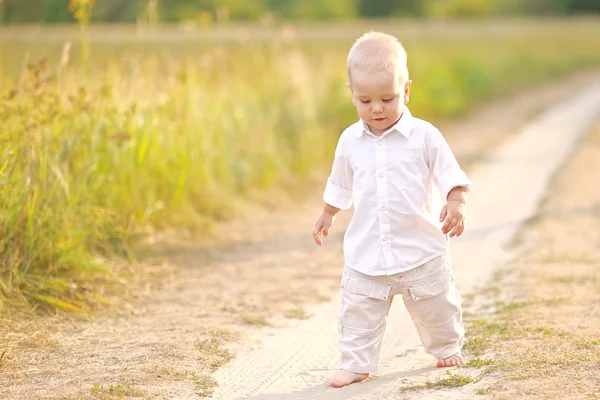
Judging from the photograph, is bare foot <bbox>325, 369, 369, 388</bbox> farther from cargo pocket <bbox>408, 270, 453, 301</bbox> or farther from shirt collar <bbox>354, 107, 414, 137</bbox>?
shirt collar <bbox>354, 107, 414, 137</bbox>

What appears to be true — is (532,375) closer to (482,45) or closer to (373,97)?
(373,97)

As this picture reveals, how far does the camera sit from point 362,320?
143 inches

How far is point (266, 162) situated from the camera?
8023mm

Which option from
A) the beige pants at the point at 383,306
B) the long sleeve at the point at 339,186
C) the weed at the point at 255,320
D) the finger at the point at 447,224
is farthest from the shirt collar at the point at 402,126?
the weed at the point at 255,320

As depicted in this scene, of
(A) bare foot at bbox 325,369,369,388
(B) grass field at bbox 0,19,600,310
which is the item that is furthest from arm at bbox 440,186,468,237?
(B) grass field at bbox 0,19,600,310

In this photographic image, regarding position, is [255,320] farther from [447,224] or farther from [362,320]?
[447,224]

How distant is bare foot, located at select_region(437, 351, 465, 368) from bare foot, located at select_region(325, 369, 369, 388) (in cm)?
37

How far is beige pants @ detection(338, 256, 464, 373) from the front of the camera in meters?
3.61

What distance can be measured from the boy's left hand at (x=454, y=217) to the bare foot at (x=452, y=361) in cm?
62

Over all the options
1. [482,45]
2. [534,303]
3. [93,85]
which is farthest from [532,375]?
[482,45]

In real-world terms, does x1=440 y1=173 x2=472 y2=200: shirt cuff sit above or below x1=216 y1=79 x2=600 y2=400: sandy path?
above

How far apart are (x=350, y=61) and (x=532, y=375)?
1.48 meters

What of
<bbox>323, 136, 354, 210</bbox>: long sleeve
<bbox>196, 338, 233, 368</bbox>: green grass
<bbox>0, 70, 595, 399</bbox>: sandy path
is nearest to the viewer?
<bbox>0, 70, 595, 399</bbox>: sandy path

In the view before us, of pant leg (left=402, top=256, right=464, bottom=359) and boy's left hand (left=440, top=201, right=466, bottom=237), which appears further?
pant leg (left=402, top=256, right=464, bottom=359)
